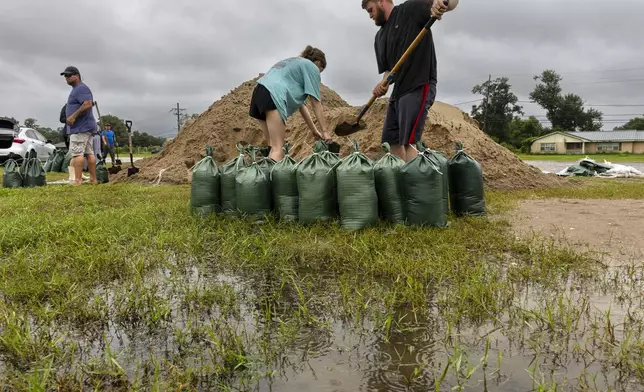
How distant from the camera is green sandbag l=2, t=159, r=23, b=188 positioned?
801 centimetres

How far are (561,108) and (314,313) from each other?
82.5 metres

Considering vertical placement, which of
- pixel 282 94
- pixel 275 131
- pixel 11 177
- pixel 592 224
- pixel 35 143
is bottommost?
pixel 592 224

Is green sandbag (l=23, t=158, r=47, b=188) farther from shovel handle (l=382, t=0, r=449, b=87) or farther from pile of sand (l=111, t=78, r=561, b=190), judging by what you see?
shovel handle (l=382, t=0, r=449, b=87)

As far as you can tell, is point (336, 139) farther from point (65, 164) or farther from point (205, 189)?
point (65, 164)

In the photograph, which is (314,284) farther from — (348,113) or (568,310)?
(348,113)

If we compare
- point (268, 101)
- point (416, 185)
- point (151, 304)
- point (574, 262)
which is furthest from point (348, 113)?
point (151, 304)

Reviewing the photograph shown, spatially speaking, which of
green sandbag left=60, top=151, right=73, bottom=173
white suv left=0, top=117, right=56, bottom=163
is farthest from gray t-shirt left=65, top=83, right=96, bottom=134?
green sandbag left=60, top=151, right=73, bottom=173

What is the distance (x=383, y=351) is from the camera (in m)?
1.67

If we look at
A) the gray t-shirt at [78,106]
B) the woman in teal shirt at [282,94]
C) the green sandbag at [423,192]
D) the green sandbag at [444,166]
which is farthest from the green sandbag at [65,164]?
the green sandbag at [423,192]

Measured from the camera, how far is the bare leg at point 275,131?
4543mm

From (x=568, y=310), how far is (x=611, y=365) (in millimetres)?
390

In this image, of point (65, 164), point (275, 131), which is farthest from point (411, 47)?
point (65, 164)

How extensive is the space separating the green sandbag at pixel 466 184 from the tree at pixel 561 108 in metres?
78.7

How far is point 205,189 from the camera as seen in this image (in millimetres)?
4129
